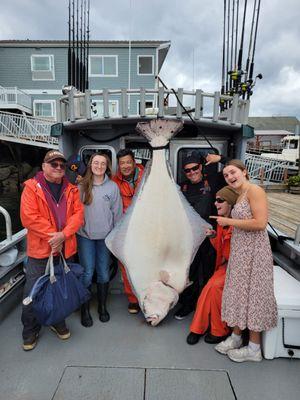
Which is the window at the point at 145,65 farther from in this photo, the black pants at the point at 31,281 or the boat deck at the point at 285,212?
the black pants at the point at 31,281

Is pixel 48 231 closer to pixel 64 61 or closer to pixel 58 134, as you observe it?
pixel 58 134

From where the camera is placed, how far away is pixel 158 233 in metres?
2.72

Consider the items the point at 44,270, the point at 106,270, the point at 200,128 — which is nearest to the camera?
the point at 44,270

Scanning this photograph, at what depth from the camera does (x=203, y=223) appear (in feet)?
8.77

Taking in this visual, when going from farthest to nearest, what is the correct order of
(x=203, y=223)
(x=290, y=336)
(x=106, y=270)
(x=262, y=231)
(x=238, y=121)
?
(x=238, y=121)
(x=106, y=270)
(x=203, y=223)
(x=290, y=336)
(x=262, y=231)

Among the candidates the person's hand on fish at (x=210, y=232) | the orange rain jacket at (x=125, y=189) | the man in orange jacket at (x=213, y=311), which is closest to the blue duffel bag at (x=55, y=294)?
the orange rain jacket at (x=125, y=189)

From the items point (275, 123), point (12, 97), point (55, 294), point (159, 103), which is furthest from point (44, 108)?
point (275, 123)

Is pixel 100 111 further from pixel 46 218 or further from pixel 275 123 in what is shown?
pixel 275 123

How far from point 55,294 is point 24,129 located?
645 inches

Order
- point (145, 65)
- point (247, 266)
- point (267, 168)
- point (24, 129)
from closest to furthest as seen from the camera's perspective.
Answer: point (247, 266), point (267, 168), point (24, 129), point (145, 65)

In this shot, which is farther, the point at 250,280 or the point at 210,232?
the point at 210,232

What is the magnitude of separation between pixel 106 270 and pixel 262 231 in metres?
1.57

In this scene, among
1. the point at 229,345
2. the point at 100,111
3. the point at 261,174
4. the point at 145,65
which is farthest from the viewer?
the point at 145,65

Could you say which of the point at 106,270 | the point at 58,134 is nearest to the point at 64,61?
the point at 58,134
